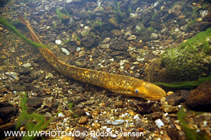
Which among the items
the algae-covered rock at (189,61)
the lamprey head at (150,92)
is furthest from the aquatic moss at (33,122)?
the algae-covered rock at (189,61)

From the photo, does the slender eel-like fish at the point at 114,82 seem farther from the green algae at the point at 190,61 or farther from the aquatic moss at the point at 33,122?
the aquatic moss at the point at 33,122

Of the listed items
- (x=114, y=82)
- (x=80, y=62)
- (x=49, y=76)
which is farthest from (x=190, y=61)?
(x=49, y=76)

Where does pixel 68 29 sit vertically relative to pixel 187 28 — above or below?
above

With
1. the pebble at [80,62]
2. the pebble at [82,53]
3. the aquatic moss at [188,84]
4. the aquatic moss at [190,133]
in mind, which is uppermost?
the pebble at [82,53]

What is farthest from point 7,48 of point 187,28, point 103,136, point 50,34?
point 187,28

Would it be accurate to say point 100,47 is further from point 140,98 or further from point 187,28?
point 187,28

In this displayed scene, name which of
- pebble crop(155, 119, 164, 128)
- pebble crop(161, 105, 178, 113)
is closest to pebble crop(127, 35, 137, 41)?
pebble crop(161, 105, 178, 113)
